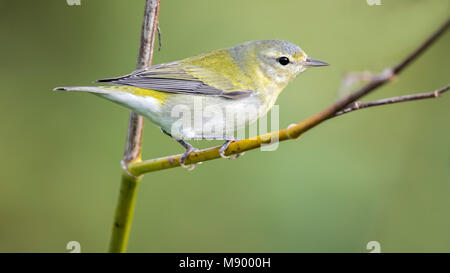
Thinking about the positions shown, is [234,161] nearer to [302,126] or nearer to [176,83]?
[176,83]

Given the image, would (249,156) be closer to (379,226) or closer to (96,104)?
(379,226)

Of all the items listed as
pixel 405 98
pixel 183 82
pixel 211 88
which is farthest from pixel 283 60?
pixel 405 98

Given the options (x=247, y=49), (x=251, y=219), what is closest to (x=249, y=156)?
(x=251, y=219)

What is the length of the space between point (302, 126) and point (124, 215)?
92cm

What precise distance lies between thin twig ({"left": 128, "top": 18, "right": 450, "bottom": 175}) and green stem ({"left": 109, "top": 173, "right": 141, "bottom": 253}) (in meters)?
0.06

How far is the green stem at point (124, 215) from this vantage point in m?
1.77

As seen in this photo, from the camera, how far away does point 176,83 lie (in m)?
2.44

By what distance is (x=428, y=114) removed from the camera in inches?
132

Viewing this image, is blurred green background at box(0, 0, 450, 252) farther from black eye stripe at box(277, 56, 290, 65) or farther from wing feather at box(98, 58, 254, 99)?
wing feather at box(98, 58, 254, 99)

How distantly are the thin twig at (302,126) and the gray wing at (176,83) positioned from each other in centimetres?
65

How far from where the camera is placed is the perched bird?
224cm

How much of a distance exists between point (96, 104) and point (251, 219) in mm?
1484

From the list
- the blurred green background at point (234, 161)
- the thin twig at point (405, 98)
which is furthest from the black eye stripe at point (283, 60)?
the thin twig at point (405, 98)

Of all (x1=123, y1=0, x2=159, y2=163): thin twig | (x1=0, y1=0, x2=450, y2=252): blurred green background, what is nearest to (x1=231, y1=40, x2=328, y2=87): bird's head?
(x1=0, y1=0, x2=450, y2=252): blurred green background
